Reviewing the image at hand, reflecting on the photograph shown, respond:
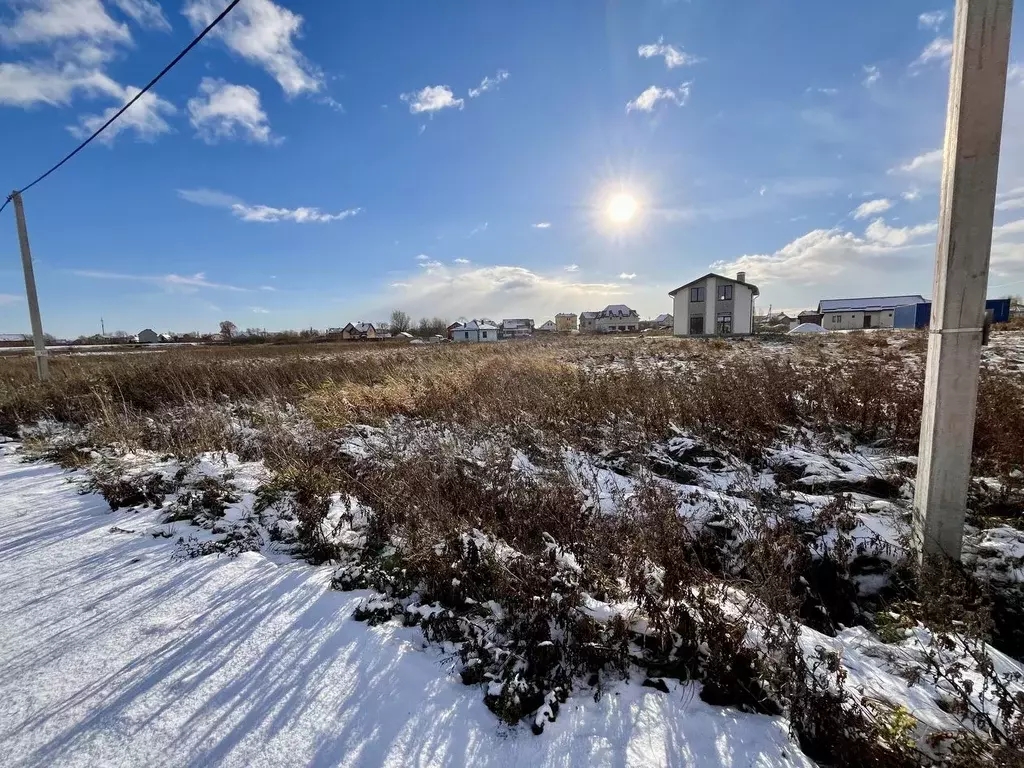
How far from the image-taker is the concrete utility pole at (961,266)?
2525 mm

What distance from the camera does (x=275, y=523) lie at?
3570 millimetres

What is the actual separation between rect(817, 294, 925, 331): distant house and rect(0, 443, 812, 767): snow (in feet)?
200

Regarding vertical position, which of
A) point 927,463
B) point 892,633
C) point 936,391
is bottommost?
point 892,633

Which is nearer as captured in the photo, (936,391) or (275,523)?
(936,391)

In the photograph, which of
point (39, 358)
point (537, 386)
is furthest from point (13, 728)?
point (39, 358)

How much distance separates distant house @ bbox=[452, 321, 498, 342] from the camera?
77.0 m

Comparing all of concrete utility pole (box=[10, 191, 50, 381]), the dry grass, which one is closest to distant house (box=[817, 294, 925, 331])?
the dry grass

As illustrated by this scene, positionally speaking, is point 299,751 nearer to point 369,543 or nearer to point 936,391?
point 369,543

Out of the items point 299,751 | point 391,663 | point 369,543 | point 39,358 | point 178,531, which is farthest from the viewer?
point 39,358

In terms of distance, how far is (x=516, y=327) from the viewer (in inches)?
3467

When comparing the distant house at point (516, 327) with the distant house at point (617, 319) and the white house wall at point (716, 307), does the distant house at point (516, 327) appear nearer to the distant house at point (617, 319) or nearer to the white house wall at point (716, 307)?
the distant house at point (617, 319)

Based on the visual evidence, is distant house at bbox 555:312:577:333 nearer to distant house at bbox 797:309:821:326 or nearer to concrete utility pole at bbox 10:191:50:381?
distant house at bbox 797:309:821:326

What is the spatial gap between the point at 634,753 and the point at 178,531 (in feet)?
12.3

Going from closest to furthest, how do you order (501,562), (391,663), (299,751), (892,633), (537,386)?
(299,751) → (391,663) → (892,633) → (501,562) → (537,386)
